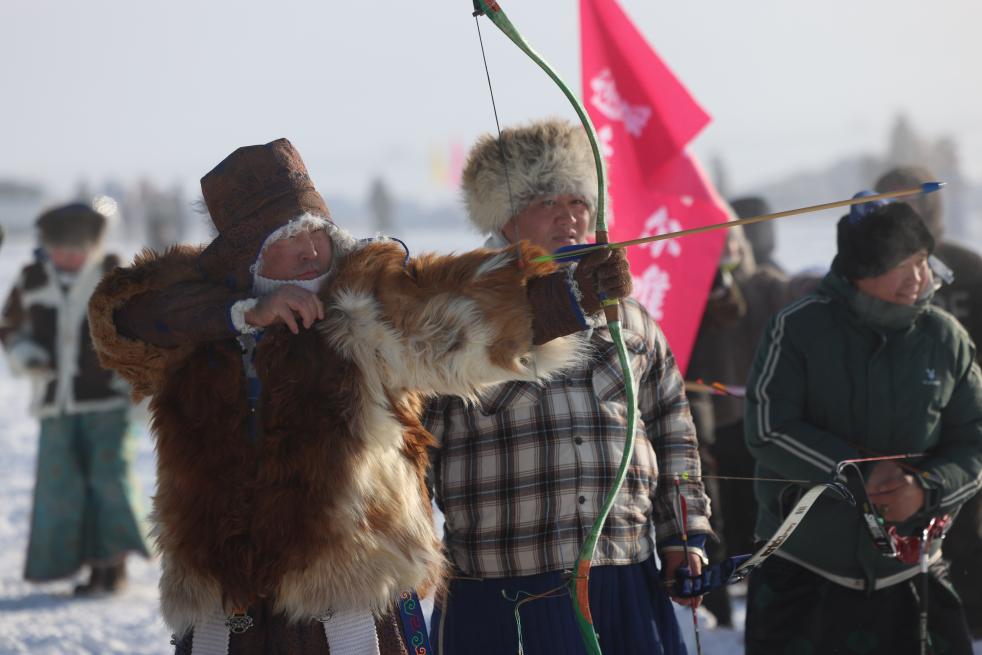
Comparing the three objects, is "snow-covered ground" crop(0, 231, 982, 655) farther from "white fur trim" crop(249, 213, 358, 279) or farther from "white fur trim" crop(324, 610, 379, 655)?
"white fur trim" crop(324, 610, 379, 655)

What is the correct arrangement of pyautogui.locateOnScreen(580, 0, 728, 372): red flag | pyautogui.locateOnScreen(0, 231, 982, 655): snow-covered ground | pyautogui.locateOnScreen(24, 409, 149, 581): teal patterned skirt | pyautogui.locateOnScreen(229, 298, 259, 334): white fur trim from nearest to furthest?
1. pyautogui.locateOnScreen(229, 298, 259, 334): white fur trim
2. pyautogui.locateOnScreen(580, 0, 728, 372): red flag
3. pyautogui.locateOnScreen(0, 231, 982, 655): snow-covered ground
4. pyautogui.locateOnScreen(24, 409, 149, 581): teal patterned skirt

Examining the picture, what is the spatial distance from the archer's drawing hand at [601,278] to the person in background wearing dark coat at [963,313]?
Answer: 2440 millimetres

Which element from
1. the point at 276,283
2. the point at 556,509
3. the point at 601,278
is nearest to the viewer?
the point at 601,278

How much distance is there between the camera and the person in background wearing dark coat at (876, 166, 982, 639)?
4.41 m

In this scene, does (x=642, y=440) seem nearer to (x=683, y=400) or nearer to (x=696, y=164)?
(x=683, y=400)

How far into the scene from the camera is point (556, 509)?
283cm

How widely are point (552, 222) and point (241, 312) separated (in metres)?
0.99

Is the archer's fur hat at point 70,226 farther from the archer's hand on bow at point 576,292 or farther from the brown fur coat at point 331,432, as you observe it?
the archer's hand on bow at point 576,292

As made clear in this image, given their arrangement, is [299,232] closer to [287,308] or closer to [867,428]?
[287,308]

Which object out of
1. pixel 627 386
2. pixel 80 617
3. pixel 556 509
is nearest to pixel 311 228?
pixel 627 386

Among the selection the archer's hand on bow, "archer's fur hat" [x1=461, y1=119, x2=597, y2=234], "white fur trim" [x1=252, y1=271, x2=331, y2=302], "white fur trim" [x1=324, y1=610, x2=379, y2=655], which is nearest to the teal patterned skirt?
"archer's fur hat" [x1=461, y1=119, x2=597, y2=234]

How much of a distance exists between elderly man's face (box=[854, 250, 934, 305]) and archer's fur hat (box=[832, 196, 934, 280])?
15 mm

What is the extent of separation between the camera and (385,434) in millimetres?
2498

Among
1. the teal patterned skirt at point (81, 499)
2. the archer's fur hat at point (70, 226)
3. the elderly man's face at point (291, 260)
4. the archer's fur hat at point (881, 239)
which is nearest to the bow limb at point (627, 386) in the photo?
the elderly man's face at point (291, 260)
